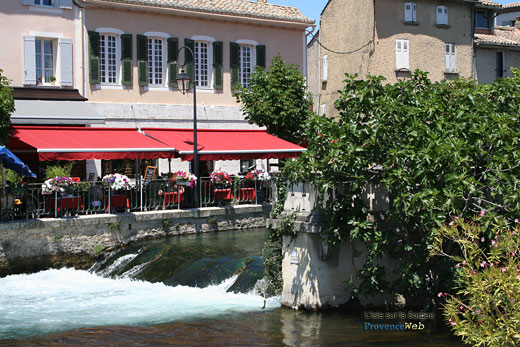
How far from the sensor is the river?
1290 centimetres

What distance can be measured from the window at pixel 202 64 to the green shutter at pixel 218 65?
11.9 inches

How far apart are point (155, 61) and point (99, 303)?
14.9 metres

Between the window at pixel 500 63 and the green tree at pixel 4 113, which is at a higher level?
the window at pixel 500 63

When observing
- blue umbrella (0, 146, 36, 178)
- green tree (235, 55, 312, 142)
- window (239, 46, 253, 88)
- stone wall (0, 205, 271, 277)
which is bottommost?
stone wall (0, 205, 271, 277)

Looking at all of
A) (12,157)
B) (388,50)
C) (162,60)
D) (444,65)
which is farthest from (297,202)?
(444,65)

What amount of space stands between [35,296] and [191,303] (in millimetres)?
3974

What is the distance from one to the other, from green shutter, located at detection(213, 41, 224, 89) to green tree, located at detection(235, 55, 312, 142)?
3646 mm

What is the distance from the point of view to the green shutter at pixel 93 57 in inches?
1083

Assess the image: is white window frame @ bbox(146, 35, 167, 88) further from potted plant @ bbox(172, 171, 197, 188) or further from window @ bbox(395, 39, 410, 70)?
window @ bbox(395, 39, 410, 70)

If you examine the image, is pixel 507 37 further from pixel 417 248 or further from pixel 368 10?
pixel 417 248

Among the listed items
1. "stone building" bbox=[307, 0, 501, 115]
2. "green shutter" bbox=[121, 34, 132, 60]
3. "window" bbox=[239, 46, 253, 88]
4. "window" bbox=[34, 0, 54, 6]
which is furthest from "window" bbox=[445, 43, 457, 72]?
"window" bbox=[34, 0, 54, 6]

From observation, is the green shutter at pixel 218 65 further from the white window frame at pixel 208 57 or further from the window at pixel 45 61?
the window at pixel 45 61

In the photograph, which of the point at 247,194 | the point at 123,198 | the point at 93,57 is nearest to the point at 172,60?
the point at 93,57

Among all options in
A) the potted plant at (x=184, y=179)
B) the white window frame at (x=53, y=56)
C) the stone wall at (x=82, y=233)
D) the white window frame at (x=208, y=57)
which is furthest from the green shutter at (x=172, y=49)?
the stone wall at (x=82, y=233)
